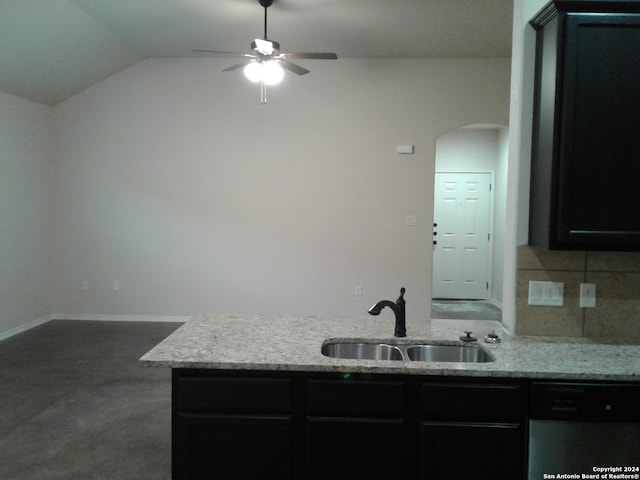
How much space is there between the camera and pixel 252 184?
574 centimetres

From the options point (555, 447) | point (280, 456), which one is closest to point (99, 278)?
point (280, 456)

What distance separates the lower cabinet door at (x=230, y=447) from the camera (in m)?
1.79

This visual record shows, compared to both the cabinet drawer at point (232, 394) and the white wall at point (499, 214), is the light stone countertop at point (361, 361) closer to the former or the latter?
the cabinet drawer at point (232, 394)

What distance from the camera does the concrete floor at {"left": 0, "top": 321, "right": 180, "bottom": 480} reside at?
268 cm

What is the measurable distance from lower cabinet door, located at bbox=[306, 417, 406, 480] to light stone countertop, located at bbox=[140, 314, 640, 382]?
0.71ft

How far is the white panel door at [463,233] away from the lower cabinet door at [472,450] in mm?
6010

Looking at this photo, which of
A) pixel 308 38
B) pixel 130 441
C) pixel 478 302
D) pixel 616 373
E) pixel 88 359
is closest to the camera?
pixel 616 373

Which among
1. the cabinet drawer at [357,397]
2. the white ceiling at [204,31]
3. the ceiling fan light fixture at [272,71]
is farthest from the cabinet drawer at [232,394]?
the white ceiling at [204,31]

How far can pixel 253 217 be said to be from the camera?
18.9 ft

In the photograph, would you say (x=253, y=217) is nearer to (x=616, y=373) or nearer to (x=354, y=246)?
(x=354, y=246)

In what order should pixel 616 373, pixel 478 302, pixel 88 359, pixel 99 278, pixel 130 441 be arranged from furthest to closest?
pixel 478 302
pixel 99 278
pixel 88 359
pixel 130 441
pixel 616 373

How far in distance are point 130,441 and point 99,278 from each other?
3.40 metres

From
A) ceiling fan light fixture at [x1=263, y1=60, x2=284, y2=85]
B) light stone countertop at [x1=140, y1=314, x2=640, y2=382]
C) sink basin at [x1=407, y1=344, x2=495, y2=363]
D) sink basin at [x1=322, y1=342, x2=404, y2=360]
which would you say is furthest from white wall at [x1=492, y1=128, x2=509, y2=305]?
sink basin at [x1=322, y1=342, x2=404, y2=360]

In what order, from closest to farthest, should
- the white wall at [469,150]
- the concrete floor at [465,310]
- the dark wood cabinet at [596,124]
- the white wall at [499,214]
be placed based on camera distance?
the dark wood cabinet at [596,124] < the concrete floor at [465,310] < the white wall at [499,214] < the white wall at [469,150]
